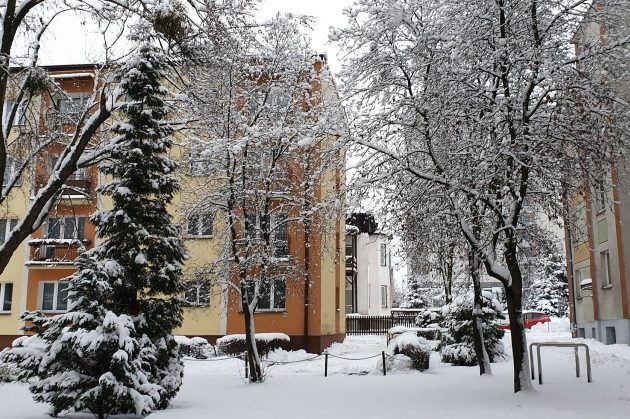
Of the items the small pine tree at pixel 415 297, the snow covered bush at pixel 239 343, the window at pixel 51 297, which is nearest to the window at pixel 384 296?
the small pine tree at pixel 415 297

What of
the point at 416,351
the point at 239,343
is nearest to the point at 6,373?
the point at 239,343

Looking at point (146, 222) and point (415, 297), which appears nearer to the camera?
point (146, 222)

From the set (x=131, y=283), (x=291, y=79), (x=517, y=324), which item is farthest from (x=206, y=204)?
(x=517, y=324)

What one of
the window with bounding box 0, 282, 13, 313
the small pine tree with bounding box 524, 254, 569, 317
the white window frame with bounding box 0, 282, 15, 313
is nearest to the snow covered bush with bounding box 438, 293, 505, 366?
the white window frame with bounding box 0, 282, 15, 313

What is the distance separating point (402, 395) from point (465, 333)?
7.97 metres

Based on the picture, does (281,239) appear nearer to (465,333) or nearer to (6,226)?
(465,333)

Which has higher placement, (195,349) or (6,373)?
(195,349)

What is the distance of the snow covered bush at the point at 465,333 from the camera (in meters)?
19.3

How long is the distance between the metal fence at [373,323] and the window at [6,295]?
20.6 metres

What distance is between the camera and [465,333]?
19.9 meters

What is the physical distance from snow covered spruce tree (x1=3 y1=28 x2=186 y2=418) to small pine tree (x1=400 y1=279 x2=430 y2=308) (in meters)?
40.9

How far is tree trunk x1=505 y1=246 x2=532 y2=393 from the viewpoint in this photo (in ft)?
37.9

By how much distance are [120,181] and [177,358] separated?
12.2 feet

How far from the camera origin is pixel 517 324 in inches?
462
